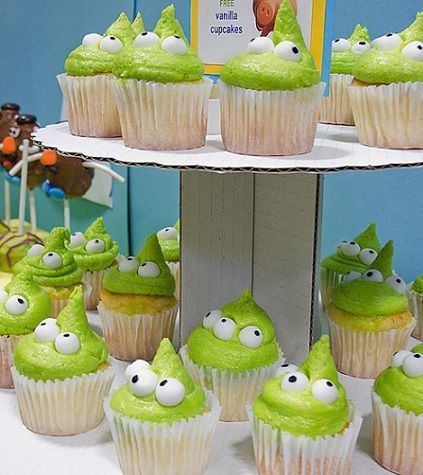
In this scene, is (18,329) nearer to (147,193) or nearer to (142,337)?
(142,337)

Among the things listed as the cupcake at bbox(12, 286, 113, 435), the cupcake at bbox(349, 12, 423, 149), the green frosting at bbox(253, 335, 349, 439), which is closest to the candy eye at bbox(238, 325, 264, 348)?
the green frosting at bbox(253, 335, 349, 439)

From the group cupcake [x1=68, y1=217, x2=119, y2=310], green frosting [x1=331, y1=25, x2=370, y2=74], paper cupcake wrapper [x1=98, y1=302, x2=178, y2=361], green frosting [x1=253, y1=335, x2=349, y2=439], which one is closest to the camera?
green frosting [x1=253, y1=335, x2=349, y2=439]

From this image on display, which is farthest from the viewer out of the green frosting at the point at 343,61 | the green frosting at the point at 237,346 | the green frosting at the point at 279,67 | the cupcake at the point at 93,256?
the cupcake at the point at 93,256

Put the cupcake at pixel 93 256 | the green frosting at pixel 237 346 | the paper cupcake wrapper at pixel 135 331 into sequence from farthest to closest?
the cupcake at pixel 93 256, the paper cupcake wrapper at pixel 135 331, the green frosting at pixel 237 346

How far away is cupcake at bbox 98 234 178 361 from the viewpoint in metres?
1.74

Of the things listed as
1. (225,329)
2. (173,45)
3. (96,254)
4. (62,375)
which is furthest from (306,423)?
(96,254)

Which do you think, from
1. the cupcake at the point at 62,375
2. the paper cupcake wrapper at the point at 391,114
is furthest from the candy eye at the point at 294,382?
the paper cupcake wrapper at the point at 391,114

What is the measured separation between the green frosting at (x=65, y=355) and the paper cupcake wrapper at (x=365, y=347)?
539 mm

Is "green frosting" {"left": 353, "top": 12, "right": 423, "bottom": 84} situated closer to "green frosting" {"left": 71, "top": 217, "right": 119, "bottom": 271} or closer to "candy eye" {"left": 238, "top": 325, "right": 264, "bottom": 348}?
"candy eye" {"left": 238, "top": 325, "right": 264, "bottom": 348}

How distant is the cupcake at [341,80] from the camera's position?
5.95 feet

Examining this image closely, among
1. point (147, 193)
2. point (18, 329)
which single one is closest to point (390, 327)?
point (18, 329)

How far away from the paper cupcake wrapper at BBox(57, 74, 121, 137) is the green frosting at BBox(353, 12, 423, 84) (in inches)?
20.1

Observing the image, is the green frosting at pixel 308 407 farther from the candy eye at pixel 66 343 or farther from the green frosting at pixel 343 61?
the green frosting at pixel 343 61

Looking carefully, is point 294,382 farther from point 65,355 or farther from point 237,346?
point 65,355
